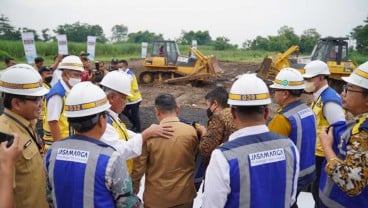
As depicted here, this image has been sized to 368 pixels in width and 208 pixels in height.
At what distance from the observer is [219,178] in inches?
73.1

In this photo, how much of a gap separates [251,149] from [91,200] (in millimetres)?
925

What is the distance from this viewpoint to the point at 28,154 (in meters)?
2.28

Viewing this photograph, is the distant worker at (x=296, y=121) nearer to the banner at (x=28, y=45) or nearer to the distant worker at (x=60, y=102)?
the distant worker at (x=60, y=102)

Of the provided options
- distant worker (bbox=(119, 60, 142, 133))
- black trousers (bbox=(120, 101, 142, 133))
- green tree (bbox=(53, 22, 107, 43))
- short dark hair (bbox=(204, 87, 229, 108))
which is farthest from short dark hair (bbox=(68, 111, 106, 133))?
green tree (bbox=(53, 22, 107, 43))

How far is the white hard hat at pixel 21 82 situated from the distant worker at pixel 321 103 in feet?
8.87

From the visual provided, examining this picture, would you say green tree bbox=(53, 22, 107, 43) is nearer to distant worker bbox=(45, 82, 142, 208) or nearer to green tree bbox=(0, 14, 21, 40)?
green tree bbox=(0, 14, 21, 40)

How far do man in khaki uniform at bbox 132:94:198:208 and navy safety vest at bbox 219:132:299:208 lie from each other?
34.0 inches

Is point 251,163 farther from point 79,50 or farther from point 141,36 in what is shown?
point 141,36

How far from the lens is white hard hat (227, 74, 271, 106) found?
199cm

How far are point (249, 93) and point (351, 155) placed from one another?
0.70 meters

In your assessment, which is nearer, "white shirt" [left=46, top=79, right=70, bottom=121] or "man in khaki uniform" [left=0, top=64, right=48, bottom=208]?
"man in khaki uniform" [left=0, top=64, right=48, bottom=208]

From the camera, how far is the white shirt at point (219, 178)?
1.85 metres

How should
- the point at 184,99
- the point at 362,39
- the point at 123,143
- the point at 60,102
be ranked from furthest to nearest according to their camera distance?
1. the point at 362,39
2. the point at 184,99
3. the point at 60,102
4. the point at 123,143

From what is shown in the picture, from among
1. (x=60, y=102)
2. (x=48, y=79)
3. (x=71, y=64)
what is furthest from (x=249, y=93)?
(x=48, y=79)
